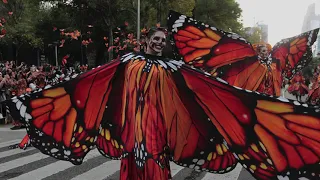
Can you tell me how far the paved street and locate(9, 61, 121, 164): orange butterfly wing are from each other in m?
1.94

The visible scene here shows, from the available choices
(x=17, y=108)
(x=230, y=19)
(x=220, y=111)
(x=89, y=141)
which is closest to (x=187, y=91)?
(x=220, y=111)

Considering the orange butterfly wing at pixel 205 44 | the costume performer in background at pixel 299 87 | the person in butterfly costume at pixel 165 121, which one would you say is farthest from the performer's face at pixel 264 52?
the costume performer in background at pixel 299 87

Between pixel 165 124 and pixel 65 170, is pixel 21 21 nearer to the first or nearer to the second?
pixel 65 170

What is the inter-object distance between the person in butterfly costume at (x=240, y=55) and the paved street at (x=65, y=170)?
140 centimetres

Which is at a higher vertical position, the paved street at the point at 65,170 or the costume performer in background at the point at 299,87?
the paved street at the point at 65,170

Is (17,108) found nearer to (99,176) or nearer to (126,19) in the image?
(99,176)

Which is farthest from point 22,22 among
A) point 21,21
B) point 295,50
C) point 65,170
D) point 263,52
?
point 263,52

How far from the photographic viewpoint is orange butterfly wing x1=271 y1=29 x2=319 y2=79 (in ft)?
22.1

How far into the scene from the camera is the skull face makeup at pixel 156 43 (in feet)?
10.0

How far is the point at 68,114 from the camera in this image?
3.36 meters

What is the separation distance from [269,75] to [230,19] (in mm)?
31988

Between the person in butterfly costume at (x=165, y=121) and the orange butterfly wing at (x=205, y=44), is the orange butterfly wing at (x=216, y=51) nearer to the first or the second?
the orange butterfly wing at (x=205, y=44)

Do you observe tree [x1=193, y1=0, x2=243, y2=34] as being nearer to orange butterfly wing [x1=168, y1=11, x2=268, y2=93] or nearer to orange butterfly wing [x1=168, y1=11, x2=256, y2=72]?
orange butterfly wing [x1=168, y1=11, x2=268, y2=93]

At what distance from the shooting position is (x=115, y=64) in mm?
3188
